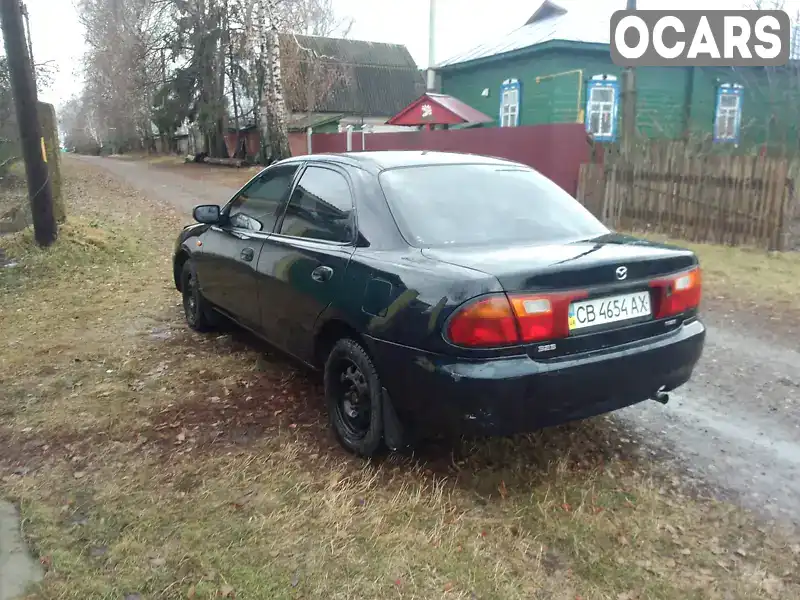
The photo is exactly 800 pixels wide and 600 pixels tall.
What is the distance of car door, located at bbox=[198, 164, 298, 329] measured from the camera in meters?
4.41

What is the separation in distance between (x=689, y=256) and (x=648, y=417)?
115cm

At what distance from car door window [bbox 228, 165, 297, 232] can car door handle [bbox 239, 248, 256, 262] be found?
5.9 inches

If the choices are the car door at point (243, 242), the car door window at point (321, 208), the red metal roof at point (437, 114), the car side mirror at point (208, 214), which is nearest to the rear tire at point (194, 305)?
the car door at point (243, 242)

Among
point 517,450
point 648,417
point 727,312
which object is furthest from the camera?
point 727,312

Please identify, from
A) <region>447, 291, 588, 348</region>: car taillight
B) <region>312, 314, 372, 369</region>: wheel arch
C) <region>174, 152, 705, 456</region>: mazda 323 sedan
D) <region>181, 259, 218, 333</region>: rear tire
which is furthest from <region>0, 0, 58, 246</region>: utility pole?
<region>447, 291, 588, 348</region>: car taillight

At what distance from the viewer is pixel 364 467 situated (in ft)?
11.1

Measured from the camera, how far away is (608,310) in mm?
3035

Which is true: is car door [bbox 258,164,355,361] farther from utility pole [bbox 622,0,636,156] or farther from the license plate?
utility pole [bbox 622,0,636,156]

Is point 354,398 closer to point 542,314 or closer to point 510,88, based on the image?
point 542,314

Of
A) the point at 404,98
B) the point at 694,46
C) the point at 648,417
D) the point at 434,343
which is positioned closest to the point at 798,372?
the point at 648,417

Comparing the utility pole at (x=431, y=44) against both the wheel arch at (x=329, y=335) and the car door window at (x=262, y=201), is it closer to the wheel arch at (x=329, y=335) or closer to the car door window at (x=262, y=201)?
the car door window at (x=262, y=201)

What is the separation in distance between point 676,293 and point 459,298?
1.21 meters

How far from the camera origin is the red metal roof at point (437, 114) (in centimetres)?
1936

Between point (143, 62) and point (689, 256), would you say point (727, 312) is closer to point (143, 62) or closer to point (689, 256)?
point (689, 256)
